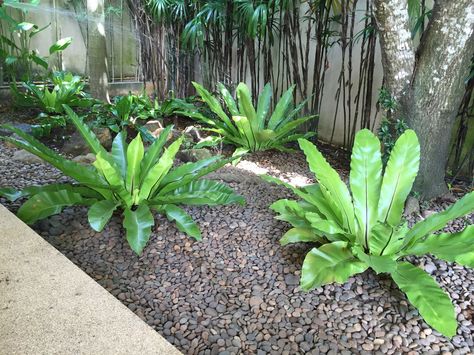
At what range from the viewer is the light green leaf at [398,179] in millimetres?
1534

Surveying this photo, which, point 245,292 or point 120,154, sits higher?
point 120,154

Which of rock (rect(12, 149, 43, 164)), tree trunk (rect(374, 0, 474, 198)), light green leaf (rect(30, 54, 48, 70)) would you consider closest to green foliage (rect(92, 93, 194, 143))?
light green leaf (rect(30, 54, 48, 70))

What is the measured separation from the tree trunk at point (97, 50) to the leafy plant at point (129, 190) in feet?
7.65

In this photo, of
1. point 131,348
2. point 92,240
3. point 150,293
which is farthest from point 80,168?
point 131,348

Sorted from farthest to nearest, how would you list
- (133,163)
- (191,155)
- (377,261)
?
(191,155), (133,163), (377,261)

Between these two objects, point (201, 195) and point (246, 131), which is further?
point (246, 131)

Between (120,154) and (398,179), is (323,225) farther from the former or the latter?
(120,154)

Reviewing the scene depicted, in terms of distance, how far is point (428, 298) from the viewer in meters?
1.18

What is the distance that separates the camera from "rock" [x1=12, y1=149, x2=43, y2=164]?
7.97ft

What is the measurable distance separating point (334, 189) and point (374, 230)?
233 millimetres

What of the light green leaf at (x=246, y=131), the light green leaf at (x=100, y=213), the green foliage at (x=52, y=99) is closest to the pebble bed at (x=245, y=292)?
the light green leaf at (x=100, y=213)

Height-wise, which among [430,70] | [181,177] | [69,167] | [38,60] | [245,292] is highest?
[430,70]

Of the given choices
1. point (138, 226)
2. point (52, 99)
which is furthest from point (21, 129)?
point (138, 226)

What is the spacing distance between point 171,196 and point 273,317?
0.70m
